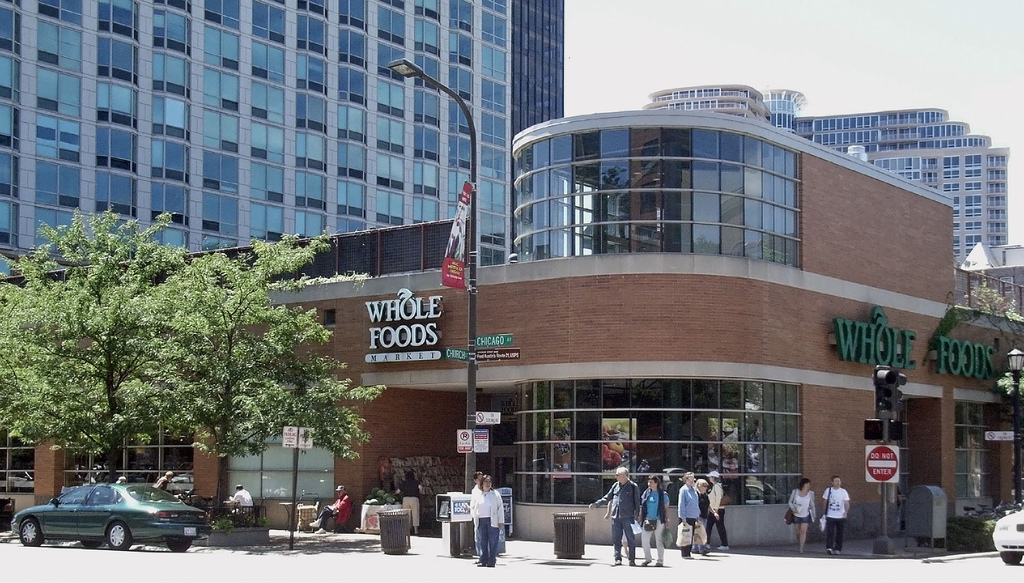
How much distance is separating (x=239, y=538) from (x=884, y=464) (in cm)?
1366

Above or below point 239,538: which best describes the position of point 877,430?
above

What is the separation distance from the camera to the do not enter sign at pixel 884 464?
2484cm

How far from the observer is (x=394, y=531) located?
25.1m

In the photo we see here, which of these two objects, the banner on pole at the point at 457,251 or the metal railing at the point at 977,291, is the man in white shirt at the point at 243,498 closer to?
the banner on pole at the point at 457,251

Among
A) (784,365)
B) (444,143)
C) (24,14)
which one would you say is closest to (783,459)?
(784,365)

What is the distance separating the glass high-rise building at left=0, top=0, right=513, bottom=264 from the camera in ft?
220

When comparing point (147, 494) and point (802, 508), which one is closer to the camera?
point (147, 494)

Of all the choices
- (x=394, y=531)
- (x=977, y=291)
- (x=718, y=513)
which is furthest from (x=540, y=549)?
(x=977, y=291)

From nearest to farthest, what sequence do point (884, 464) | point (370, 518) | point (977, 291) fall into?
point (884, 464) → point (370, 518) → point (977, 291)

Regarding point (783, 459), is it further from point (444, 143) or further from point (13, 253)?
point (444, 143)

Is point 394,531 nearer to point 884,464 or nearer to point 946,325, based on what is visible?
point 884,464

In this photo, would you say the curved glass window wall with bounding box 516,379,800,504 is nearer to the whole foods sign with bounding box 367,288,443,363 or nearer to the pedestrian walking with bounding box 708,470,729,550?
the pedestrian walking with bounding box 708,470,729,550

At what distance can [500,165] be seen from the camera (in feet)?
299

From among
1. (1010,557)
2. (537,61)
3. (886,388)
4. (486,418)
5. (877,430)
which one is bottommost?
(1010,557)
